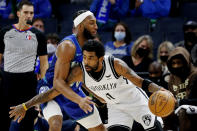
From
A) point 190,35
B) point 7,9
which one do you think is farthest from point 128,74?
point 7,9

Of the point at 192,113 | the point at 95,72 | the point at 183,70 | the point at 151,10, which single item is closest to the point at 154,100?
the point at 95,72

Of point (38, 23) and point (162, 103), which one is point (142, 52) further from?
point (162, 103)

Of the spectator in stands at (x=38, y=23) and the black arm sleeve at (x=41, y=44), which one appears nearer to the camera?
the black arm sleeve at (x=41, y=44)

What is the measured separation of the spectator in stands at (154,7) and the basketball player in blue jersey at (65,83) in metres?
2.40

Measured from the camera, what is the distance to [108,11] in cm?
669

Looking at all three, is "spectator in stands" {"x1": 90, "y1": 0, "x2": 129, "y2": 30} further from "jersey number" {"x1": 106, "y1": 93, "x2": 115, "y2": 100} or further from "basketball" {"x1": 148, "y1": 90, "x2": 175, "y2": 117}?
"basketball" {"x1": 148, "y1": 90, "x2": 175, "y2": 117}

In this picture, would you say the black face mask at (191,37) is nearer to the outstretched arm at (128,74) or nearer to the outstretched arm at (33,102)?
the outstretched arm at (128,74)

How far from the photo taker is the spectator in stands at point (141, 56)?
231 inches

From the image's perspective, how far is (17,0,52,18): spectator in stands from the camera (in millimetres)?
6867

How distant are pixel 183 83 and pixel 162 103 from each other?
172 cm

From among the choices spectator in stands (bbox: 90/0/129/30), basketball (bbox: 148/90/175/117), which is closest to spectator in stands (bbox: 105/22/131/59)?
spectator in stands (bbox: 90/0/129/30)

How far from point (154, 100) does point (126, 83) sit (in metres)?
0.44

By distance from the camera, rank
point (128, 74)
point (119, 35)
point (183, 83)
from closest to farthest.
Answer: point (128, 74) < point (183, 83) < point (119, 35)

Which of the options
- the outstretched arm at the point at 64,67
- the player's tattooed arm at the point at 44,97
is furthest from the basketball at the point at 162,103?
the player's tattooed arm at the point at 44,97
